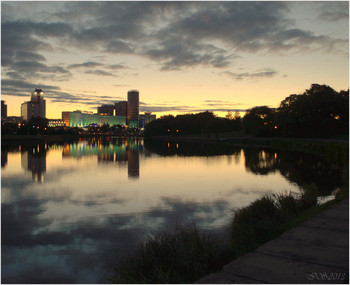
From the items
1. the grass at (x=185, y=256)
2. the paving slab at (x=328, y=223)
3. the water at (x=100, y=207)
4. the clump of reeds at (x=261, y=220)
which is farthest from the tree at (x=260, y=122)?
the grass at (x=185, y=256)

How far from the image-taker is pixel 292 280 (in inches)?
219

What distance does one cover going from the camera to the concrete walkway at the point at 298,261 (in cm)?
567

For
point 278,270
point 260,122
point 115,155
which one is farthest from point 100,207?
point 260,122

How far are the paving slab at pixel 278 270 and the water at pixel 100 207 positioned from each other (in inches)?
140

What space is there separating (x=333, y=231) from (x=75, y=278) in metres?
6.15

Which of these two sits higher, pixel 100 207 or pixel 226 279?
pixel 226 279

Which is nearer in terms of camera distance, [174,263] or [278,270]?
[278,270]

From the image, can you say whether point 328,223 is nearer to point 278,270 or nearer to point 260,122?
point 278,270

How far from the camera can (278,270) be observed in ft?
19.6

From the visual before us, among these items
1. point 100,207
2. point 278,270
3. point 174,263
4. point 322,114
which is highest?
point 322,114

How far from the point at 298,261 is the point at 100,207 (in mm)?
10999

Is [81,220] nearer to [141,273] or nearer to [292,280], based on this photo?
[141,273]

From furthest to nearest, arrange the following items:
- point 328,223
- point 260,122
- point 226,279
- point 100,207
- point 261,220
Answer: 1. point 260,122
2. point 100,207
3. point 261,220
4. point 328,223
5. point 226,279

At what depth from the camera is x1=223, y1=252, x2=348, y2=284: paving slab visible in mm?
5609
